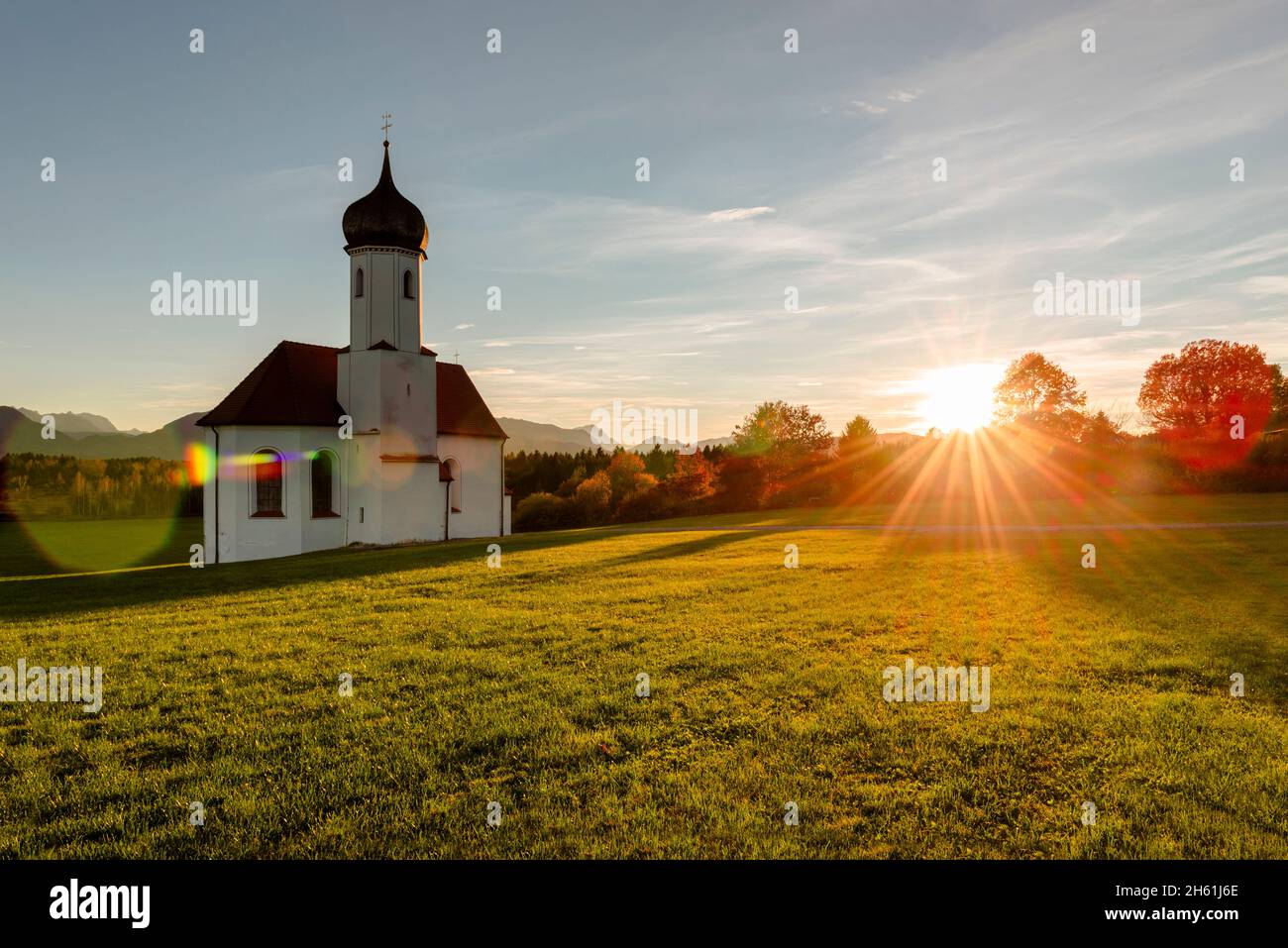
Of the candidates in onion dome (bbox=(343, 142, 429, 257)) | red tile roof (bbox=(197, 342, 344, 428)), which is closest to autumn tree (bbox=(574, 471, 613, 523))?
red tile roof (bbox=(197, 342, 344, 428))

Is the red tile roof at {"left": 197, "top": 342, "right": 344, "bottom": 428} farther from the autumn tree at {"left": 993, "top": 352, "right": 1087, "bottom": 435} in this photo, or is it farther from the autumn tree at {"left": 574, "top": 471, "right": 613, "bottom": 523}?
the autumn tree at {"left": 993, "top": 352, "right": 1087, "bottom": 435}

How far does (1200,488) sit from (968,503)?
11484mm

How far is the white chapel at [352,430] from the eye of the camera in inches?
1092

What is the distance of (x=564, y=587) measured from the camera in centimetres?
1391

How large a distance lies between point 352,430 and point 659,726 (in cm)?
2663

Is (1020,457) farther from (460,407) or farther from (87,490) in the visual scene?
(87,490)

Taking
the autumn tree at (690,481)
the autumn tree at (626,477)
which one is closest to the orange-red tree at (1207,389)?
the autumn tree at (690,481)

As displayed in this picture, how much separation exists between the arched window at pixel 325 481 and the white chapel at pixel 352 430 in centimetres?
4

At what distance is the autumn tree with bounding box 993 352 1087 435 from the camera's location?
56.9 meters

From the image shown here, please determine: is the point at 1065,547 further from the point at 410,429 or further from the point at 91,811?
the point at 410,429

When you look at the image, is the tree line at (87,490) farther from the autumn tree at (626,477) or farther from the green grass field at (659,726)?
the green grass field at (659,726)

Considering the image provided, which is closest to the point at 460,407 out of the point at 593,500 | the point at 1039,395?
the point at 593,500

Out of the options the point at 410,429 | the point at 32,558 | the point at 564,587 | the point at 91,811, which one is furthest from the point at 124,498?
the point at 91,811

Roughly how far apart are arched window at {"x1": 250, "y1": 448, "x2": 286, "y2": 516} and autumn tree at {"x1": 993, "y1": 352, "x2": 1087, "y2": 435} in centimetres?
5450
